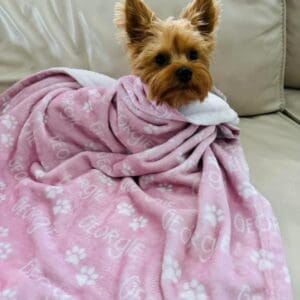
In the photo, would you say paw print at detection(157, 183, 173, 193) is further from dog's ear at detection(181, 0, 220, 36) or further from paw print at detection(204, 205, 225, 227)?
dog's ear at detection(181, 0, 220, 36)

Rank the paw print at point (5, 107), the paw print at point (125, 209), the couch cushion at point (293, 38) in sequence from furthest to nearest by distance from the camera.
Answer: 1. the couch cushion at point (293, 38)
2. the paw print at point (5, 107)
3. the paw print at point (125, 209)

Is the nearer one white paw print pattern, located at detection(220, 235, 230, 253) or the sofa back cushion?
white paw print pattern, located at detection(220, 235, 230, 253)

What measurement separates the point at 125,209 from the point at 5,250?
0.87ft

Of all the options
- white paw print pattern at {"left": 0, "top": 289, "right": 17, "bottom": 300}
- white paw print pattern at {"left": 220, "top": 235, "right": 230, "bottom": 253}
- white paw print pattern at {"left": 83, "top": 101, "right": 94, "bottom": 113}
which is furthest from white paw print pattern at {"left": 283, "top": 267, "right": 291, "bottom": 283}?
white paw print pattern at {"left": 83, "top": 101, "right": 94, "bottom": 113}

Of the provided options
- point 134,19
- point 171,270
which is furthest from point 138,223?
point 134,19

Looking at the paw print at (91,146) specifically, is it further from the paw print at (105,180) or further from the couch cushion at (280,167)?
the couch cushion at (280,167)

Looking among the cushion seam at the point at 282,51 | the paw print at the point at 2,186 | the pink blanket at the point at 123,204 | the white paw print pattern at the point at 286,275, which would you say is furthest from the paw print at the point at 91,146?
the cushion seam at the point at 282,51

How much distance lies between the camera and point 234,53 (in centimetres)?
134

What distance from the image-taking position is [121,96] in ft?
3.63

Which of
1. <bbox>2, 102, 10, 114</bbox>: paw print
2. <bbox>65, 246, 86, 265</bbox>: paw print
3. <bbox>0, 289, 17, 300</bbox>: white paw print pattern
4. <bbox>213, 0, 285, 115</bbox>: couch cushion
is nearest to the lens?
<bbox>0, 289, 17, 300</bbox>: white paw print pattern

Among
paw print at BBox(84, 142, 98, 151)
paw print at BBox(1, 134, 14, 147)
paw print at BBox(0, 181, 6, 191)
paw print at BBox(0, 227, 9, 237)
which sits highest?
paw print at BBox(1, 134, 14, 147)

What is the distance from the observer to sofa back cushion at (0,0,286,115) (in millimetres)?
1244

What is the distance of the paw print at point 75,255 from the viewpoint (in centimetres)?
87

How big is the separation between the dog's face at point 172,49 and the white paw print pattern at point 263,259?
0.39 m
